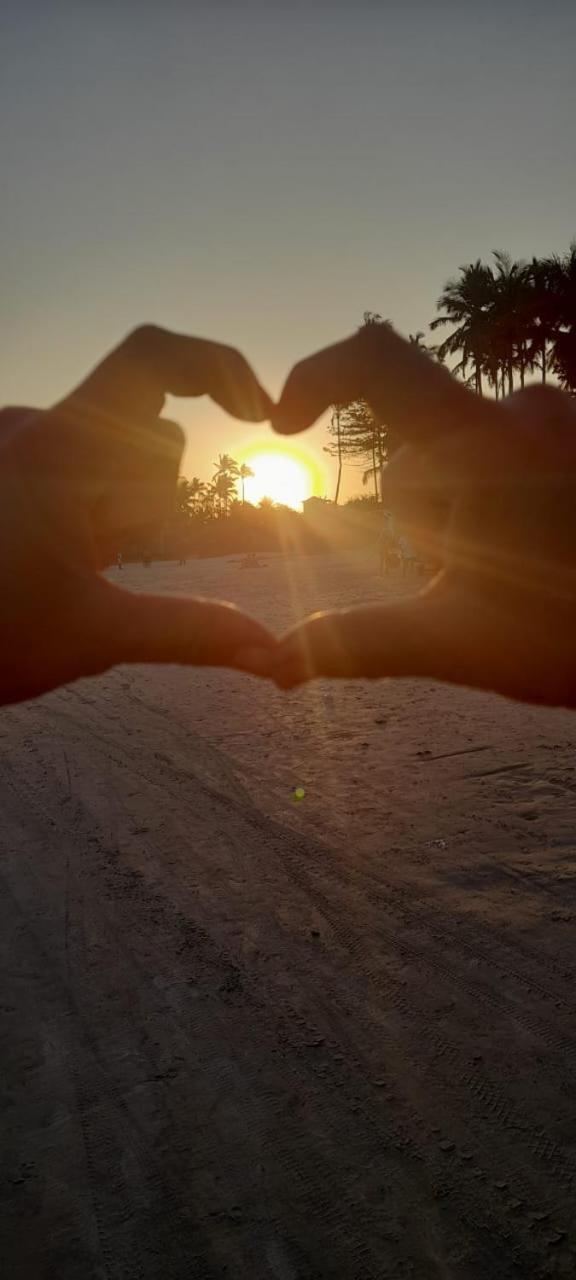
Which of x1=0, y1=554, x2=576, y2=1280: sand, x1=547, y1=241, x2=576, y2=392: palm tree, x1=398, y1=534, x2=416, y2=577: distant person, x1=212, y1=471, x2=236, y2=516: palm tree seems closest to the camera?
x1=0, y1=554, x2=576, y2=1280: sand

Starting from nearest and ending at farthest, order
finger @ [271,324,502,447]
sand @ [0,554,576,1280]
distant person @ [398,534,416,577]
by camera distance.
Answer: finger @ [271,324,502,447] → sand @ [0,554,576,1280] → distant person @ [398,534,416,577]

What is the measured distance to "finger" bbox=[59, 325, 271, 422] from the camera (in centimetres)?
154

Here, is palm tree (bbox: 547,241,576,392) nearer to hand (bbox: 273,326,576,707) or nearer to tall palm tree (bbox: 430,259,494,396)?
tall palm tree (bbox: 430,259,494,396)

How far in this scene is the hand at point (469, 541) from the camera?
4.80 feet

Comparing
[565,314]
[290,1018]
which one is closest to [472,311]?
[565,314]

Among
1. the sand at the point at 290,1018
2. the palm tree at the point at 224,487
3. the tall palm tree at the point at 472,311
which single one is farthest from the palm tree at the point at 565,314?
the palm tree at the point at 224,487

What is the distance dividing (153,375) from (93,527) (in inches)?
12.6

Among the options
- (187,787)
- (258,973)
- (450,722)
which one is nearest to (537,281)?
(450,722)

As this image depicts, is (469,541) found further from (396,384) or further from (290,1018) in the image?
(290,1018)

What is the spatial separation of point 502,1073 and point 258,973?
4.77ft

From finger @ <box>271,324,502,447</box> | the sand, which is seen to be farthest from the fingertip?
the sand

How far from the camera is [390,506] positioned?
157 centimetres

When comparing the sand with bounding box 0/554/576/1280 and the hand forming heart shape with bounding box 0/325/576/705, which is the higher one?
the hand forming heart shape with bounding box 0/325/576/705

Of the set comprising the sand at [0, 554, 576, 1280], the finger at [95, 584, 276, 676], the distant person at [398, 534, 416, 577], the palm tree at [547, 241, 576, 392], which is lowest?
the sand at [0, 554, 576, 1280]
